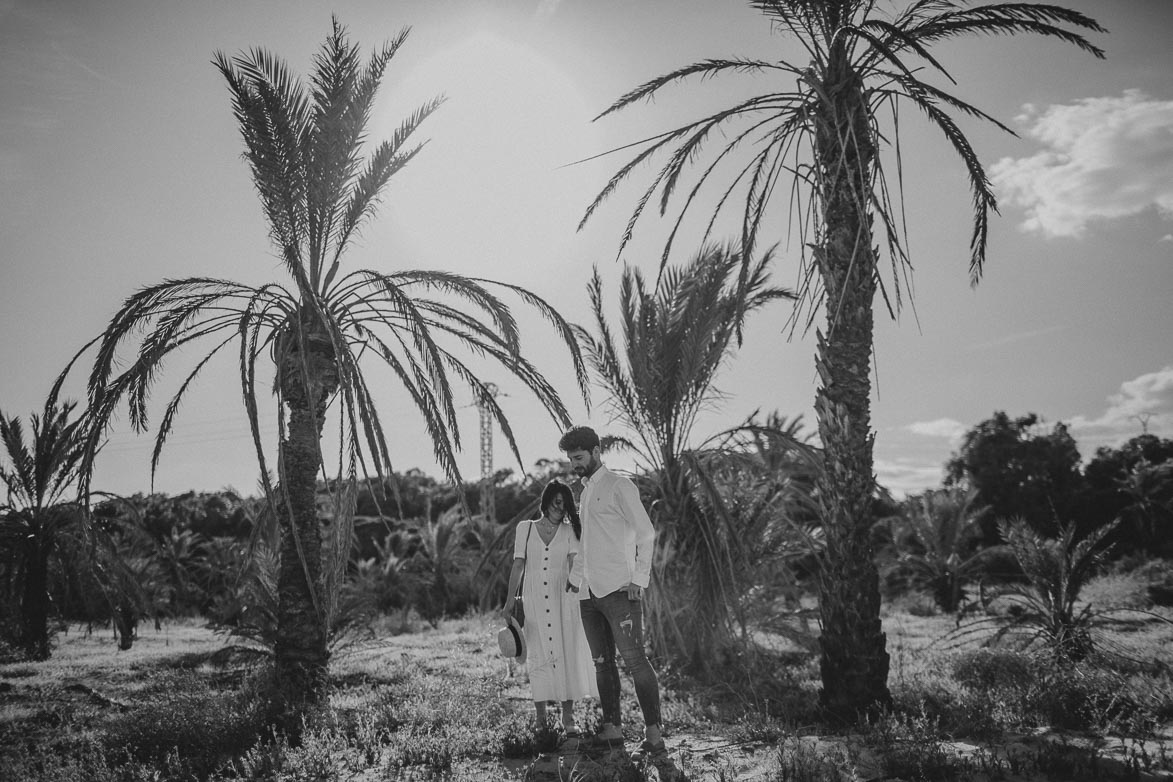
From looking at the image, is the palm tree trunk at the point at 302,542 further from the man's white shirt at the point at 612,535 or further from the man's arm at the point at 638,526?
the man's arm at the point at 638,526

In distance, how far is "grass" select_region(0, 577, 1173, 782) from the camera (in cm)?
410

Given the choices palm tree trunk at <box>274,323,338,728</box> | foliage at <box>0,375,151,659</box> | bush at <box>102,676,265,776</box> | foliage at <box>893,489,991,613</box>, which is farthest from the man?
foliage at <box>893,489,991,613</box>

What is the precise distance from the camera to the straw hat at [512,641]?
5043 mm

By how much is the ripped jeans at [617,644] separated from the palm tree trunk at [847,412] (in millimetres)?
2145

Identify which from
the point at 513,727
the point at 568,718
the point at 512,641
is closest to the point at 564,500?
the point at 512,641

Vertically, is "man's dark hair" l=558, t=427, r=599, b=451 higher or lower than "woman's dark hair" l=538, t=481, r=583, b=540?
higher

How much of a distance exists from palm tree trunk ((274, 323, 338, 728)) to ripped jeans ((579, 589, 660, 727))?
3309mm

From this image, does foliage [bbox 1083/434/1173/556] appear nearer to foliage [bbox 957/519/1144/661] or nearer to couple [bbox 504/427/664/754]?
foliage [bbox 957/519/1144/661]

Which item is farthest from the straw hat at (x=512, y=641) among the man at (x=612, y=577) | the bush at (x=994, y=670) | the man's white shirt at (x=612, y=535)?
the bush at (x=994, y=670)

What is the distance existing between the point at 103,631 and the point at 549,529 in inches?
651

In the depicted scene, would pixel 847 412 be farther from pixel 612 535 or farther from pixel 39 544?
pixel 39 544

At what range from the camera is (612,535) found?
15.0 feet

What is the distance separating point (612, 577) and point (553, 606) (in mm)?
848

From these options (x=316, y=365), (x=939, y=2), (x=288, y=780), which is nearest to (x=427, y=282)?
(x=316, y=365)
